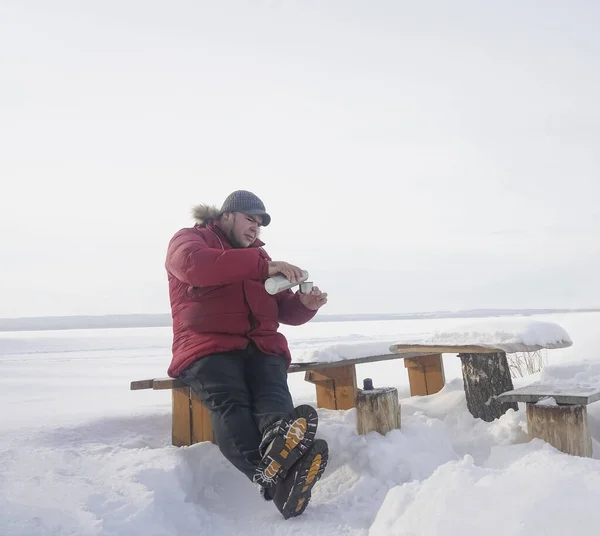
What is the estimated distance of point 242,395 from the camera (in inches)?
96.8

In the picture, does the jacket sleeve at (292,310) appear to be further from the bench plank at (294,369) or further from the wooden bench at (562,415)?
the wooden bench at (562,415)

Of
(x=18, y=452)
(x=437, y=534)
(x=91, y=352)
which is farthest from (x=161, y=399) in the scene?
(x=91, y=352)

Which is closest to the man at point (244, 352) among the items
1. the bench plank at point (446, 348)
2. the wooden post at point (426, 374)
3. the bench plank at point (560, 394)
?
the bench plank at point (446, 348)

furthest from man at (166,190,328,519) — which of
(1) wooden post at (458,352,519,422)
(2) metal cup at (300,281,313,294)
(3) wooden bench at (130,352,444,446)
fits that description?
(1) wooden post at (458,352,519,422)

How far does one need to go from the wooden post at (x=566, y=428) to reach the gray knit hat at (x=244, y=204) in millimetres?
1808

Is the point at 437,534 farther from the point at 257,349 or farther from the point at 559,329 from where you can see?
the point at 559,329

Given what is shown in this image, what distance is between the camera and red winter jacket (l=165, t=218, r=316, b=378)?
2.58 metres

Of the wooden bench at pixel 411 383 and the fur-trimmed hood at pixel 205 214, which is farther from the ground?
the fur-trimmed hood at pixel 205 214

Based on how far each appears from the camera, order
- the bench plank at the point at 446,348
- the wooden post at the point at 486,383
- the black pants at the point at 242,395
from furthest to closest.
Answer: the wooden post at the point at 486,383 < the bench plank at the point at 446,348 < the black pants at the point at 242,395

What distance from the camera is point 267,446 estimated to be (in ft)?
7.04

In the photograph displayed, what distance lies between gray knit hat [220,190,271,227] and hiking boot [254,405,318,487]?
135 centimetres

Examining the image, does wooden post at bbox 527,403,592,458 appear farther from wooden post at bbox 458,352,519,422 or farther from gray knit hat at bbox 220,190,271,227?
gray knit hat at bbox 220,190,271,227

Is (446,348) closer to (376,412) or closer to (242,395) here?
(376,412)

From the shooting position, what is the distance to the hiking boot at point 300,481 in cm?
206
